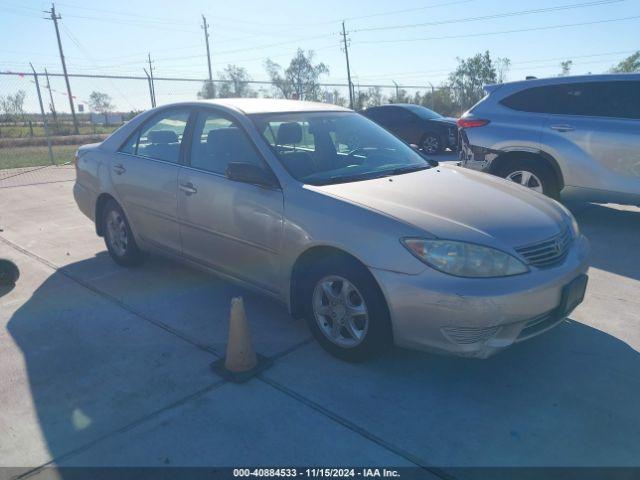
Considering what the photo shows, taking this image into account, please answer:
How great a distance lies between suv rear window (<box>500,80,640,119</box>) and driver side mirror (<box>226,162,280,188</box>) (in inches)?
172

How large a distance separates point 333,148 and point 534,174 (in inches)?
138

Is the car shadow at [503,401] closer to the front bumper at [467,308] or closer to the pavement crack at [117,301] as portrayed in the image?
the front bumper at [467,308]

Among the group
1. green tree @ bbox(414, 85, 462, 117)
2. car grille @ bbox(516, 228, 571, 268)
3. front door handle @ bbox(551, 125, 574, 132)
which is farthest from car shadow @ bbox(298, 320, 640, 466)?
green tree @ bbox(414, 85, 462, 117)

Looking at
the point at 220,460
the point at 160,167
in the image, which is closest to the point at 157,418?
the point at 220,460

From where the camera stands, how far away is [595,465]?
2.36 metres

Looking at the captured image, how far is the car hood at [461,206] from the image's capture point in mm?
2906

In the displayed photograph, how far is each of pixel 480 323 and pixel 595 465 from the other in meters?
0.81

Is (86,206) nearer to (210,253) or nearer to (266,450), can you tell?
(210,253)

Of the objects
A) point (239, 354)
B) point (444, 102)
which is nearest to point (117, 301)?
point (239, 354)

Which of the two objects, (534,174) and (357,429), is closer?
(357,429)

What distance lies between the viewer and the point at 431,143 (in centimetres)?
1438

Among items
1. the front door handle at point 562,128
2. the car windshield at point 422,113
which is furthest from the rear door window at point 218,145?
the car windshield at point 422,113

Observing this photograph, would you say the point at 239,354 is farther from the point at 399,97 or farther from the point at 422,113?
the point at 399,97

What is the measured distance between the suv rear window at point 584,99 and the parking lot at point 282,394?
2.55 meters
